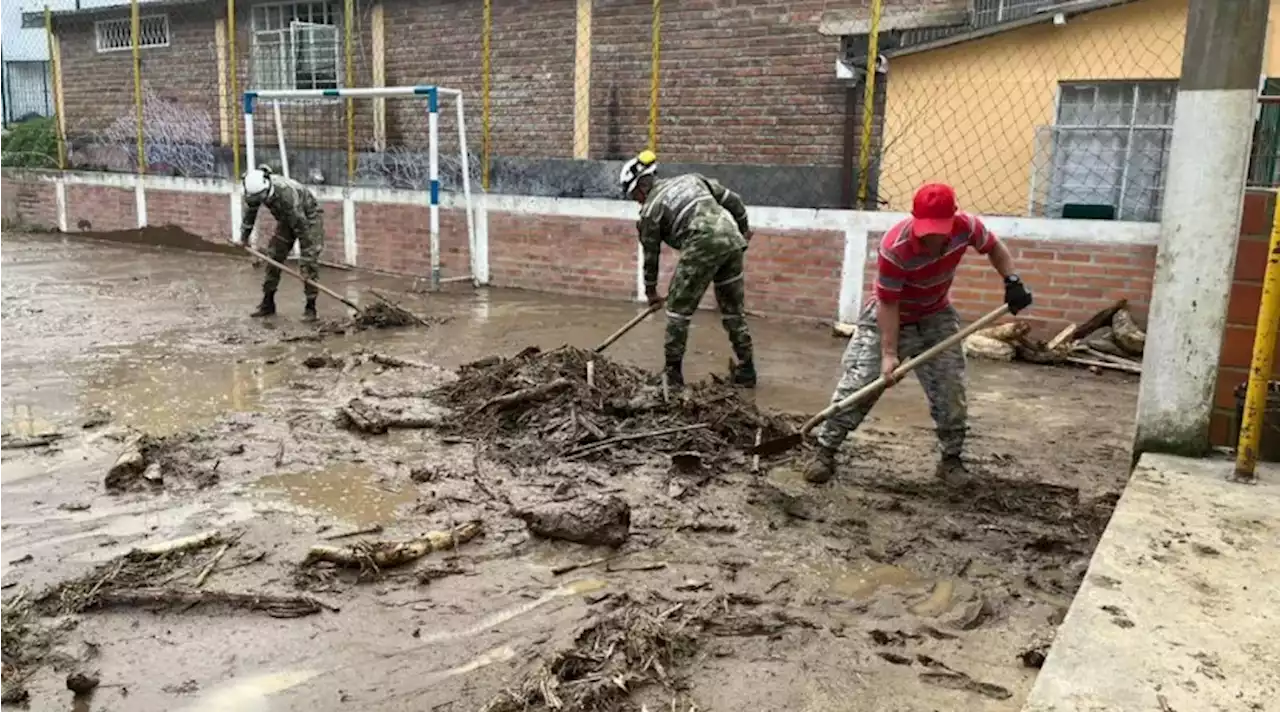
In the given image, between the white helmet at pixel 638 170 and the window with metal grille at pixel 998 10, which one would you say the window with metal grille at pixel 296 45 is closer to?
the window with metal grille at pixel 998 10

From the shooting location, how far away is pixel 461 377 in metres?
6.32

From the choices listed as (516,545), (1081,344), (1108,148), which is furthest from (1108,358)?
(516,545)

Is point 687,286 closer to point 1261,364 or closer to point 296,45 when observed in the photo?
point 1261,364

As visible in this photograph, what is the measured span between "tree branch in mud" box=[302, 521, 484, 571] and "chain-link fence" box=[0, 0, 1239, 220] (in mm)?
3577

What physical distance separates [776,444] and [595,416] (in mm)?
1104

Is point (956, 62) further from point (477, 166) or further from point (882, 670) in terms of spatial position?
point (882, 670)

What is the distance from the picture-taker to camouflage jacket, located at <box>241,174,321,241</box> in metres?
8.98

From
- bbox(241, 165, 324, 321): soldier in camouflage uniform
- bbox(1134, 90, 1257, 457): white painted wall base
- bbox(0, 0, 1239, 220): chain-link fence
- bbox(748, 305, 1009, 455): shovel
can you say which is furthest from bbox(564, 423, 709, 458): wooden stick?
bbox(241, 165, 324, 321): soldier in camouflage uniform

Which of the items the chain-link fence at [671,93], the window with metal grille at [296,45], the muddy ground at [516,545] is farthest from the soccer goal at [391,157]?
the muddy ground at [516,545]

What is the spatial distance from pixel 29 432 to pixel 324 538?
2517 millimetres

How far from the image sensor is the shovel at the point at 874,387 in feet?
14.2

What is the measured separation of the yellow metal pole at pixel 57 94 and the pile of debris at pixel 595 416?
14.4 metres

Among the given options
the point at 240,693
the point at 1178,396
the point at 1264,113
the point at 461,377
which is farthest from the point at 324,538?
the point at 1264,113

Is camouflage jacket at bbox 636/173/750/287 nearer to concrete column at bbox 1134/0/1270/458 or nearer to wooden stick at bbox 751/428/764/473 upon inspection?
wooden stick at bbox 751/428/764/473
